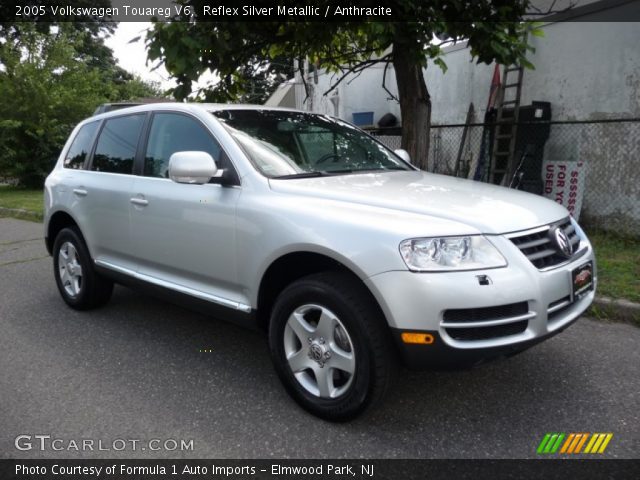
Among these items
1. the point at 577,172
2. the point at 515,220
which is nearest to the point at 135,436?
the point at 515,220

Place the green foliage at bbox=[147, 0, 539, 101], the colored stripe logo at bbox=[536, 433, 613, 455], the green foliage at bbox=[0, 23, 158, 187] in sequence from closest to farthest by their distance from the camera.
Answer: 1. the colored stripe logo at bbox=[536, 433, 613, 455]
2. the green foliage at bbox=[147, 0, 539, 101]
3. the green foliage at bbox=[0, 23, 158, 187]

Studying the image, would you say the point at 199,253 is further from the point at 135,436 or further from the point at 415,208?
the point at 415,208

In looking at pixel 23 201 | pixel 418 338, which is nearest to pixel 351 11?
pixel 418 338

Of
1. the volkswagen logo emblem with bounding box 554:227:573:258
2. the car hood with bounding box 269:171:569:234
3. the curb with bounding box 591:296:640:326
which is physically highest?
the car hood with bounding box 269:171:569:234

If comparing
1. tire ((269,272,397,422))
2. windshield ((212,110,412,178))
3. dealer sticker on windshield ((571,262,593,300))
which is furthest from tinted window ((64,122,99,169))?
dealer sticker on windshield ((571,262,593,300))

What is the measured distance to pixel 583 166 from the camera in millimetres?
6977

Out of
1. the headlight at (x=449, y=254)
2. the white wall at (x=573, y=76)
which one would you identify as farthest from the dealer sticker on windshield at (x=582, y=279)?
the white wall at (x=573, y=76)

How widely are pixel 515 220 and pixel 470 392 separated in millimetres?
1085

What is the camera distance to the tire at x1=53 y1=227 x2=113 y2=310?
446 centimetres

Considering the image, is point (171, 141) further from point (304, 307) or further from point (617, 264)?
point (617, 264)

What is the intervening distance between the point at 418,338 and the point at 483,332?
30 centimetres

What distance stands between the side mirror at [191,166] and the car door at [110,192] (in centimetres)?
103

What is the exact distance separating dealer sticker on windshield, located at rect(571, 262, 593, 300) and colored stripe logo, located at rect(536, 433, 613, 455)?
0.69 m

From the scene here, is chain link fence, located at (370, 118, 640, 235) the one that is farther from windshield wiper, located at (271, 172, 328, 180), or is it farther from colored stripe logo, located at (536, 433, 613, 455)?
colored stripe logo, located at (536, 433, 613, 455)
